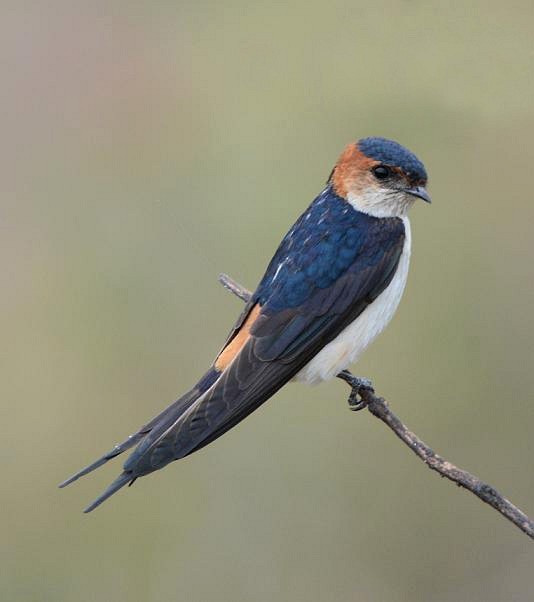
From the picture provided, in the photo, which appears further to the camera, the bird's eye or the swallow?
the bird's eye

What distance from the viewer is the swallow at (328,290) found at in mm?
3244

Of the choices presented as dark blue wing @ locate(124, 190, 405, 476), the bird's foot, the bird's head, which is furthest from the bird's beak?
the bird's foot

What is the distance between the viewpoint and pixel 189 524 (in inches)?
169

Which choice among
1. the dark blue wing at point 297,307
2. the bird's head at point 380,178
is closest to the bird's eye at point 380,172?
the bird's head at point 380,178

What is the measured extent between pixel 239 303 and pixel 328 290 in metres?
1.13

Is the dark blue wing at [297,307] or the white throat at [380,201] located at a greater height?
the white throat at [380,201]

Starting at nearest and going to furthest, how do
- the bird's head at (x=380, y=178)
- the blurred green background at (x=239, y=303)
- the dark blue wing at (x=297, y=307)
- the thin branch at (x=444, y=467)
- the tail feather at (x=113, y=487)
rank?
the thin branch at (x=444, y=467)
the tail feather at (x=113, y=487)
the dark blue wing at (x=297, y=307)
the bird's head at (x=380, y=178)
the blurred green background at (x=239, y=303)

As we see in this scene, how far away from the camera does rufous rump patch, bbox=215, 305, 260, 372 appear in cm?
331

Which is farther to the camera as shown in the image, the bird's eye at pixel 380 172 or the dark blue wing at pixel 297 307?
the bird's eye at pixel 380 172

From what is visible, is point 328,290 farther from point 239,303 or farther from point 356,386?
point 239,303

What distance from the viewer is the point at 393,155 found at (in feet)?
11.3

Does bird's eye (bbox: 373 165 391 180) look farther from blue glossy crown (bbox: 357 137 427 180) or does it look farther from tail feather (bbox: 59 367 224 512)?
tail feather (bbox: 59 367 224 512)

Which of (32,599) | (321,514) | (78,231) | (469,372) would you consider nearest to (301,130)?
(78,231)

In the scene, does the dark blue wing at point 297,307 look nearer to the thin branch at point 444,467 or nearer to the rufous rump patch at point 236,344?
the rufous rump patch at point 236,344
